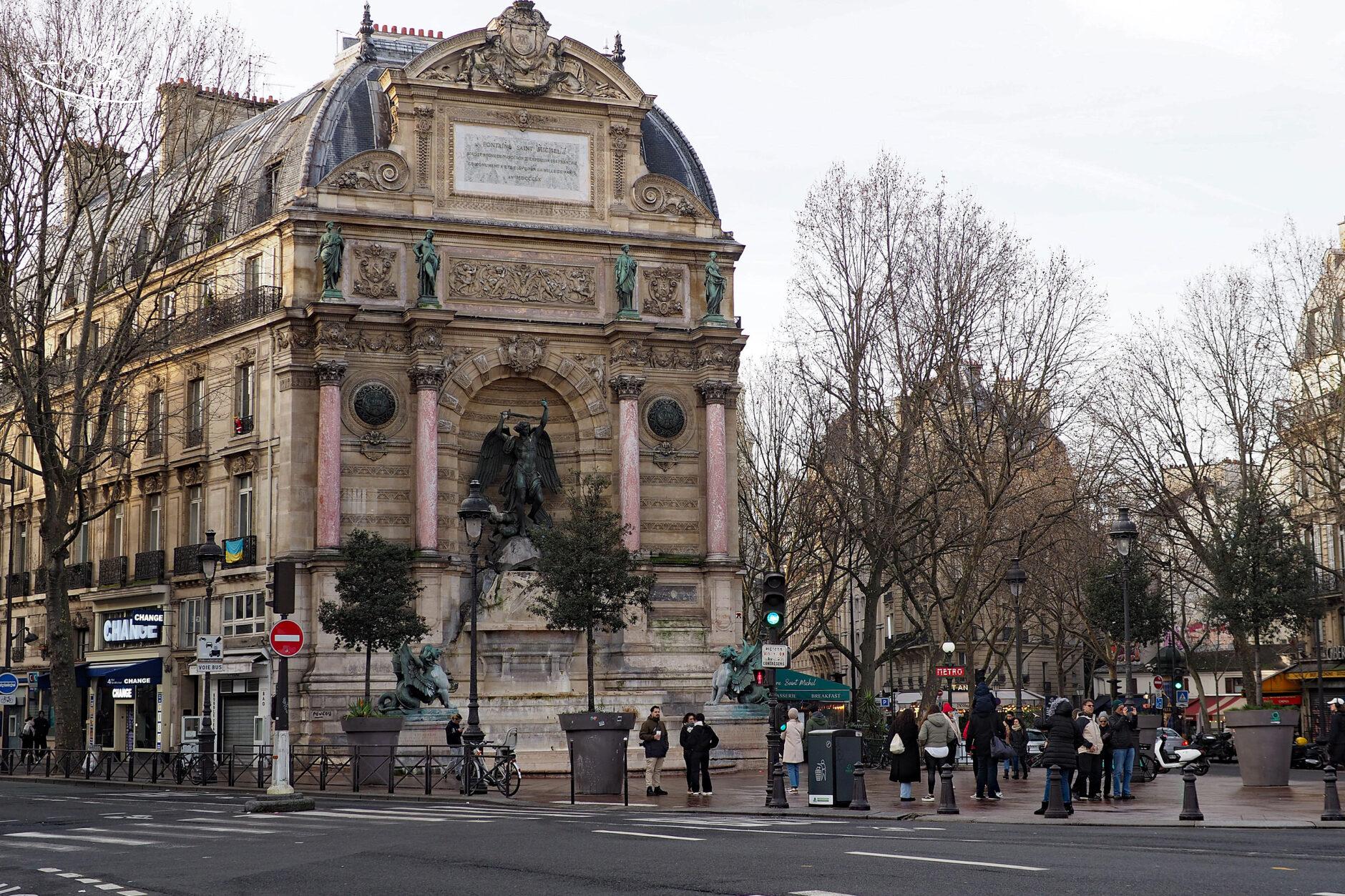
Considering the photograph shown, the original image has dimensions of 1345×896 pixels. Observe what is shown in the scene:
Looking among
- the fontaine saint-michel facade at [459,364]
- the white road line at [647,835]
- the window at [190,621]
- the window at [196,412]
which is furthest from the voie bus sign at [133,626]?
the white road line at [647,835]

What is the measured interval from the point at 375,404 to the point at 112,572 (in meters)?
12.7

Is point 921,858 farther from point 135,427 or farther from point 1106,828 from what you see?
point 135,427

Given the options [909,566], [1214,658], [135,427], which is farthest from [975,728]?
[1214,658]

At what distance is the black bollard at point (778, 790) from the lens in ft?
81.3

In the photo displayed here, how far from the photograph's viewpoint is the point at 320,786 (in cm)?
3102

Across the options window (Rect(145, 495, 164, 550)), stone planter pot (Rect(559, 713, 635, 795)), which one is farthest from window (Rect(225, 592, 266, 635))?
stone planter pot (Rect(559, 713, 635, 795))

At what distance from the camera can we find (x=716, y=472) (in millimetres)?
46875

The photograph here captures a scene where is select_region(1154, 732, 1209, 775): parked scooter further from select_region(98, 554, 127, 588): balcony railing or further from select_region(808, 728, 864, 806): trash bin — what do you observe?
select_region(98, 554, 127, 588): balcony railing

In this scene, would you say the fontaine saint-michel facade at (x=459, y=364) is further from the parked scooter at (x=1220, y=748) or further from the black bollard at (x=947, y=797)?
the black bollard at (x=947, y=797)

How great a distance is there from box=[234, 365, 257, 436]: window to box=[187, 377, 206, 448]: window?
1.54m

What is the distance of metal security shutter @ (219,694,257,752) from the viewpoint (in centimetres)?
4644

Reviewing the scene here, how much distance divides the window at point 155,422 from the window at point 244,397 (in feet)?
A: 10.8

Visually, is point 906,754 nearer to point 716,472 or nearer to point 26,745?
point 716,472

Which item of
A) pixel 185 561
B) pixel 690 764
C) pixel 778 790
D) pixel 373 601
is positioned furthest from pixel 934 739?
pixel 185 561
